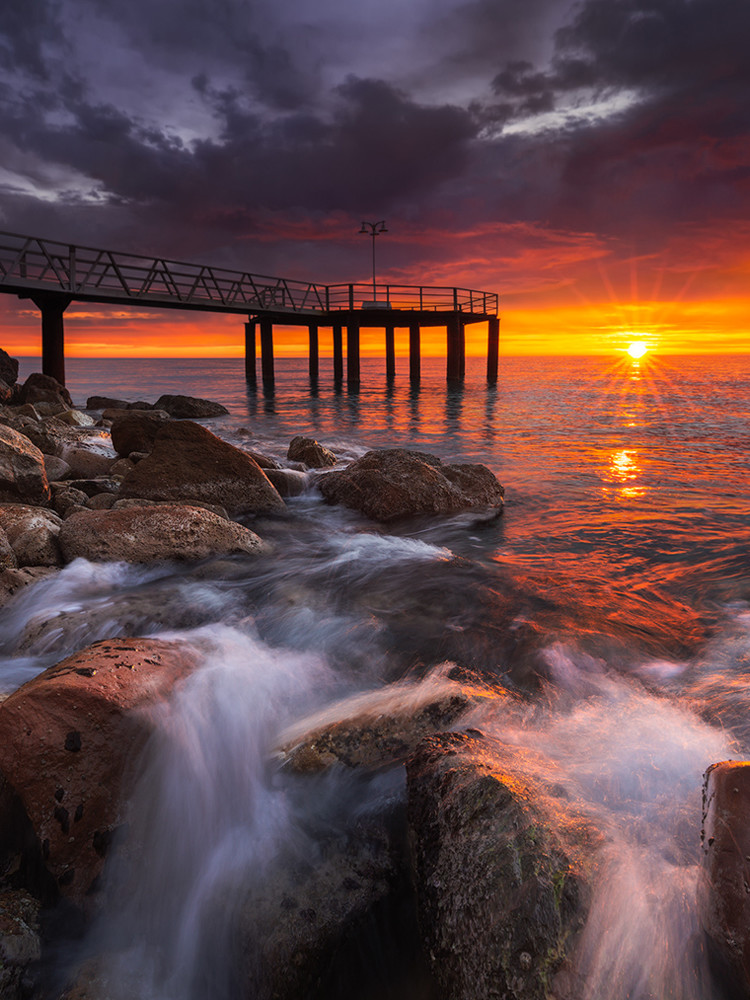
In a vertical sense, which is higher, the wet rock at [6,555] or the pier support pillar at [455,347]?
the pier support pillar at [455,347]

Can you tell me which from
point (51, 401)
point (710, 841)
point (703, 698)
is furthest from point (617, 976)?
point (51, 401)

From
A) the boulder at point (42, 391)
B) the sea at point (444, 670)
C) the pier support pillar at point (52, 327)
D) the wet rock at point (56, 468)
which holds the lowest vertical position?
the sea at point (444, 670)

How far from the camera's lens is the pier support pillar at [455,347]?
31.5 metres

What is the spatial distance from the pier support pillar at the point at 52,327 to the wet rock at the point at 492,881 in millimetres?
19354


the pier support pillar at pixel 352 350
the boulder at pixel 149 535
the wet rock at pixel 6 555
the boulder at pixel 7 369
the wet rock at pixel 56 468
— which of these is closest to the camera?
the wet rock at pixel 6 555

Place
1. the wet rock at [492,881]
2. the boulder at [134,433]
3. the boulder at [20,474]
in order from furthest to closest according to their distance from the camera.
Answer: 1. the boulder at [134,433]
2. the boulder at [20,474]
3. the wet rock at [492,881]

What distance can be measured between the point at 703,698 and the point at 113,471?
24.2ft

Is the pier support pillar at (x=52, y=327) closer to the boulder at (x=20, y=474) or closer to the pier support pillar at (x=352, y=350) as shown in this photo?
the boulder at (x=20, y=474)

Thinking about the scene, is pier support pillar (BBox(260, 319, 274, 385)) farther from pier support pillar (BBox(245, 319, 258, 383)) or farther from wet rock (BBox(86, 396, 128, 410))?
wet rock (BBox(86, 396, 128, 410))

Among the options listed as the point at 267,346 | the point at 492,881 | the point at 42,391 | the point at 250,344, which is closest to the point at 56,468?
the point at 492,881

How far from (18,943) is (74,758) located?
1.81 ft

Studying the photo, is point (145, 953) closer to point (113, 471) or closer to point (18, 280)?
point (113, 471)

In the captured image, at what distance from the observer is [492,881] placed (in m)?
1.70

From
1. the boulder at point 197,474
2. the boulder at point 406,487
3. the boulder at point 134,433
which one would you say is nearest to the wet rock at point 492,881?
the boulder at point 197,474
